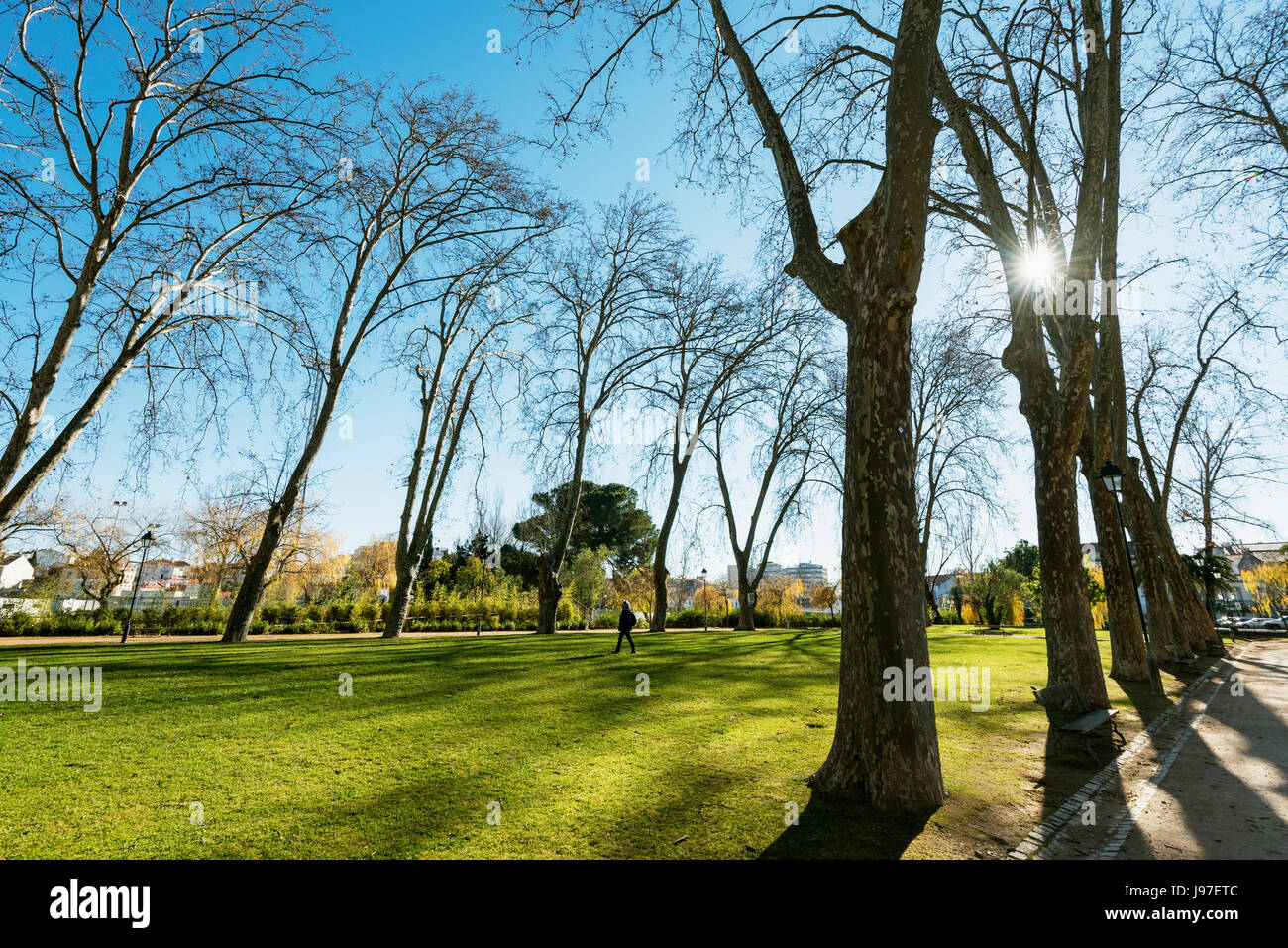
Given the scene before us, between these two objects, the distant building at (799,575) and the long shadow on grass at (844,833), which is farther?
the distant building at (799,575)

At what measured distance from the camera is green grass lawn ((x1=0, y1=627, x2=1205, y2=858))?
359 centimetres

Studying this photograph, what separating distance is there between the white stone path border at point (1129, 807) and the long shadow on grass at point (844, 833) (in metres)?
0.75

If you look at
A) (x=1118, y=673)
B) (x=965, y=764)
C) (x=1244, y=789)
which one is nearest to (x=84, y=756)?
(x=965, y=764)

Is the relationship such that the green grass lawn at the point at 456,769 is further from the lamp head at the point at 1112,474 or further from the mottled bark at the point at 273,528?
the lamp head at the point at 1112,474

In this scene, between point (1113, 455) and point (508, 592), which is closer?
point (1113, 455)

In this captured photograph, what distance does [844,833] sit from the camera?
13.4 feet

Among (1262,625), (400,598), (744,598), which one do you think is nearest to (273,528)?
(400,598)

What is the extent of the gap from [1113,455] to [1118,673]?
5.85 metres

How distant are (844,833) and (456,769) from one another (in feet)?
10.9

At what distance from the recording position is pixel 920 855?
3.77 metres

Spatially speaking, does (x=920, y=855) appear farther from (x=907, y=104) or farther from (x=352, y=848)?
(x=907, y=104)

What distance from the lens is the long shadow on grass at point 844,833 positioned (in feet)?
12.3

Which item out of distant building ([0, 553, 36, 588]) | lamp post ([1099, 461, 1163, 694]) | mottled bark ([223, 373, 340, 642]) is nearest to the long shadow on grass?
lamp post ([1099, 461, 1163, 694])

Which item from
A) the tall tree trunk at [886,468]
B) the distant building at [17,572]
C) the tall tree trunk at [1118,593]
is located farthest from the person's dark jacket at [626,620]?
the distant building at [17,572]
